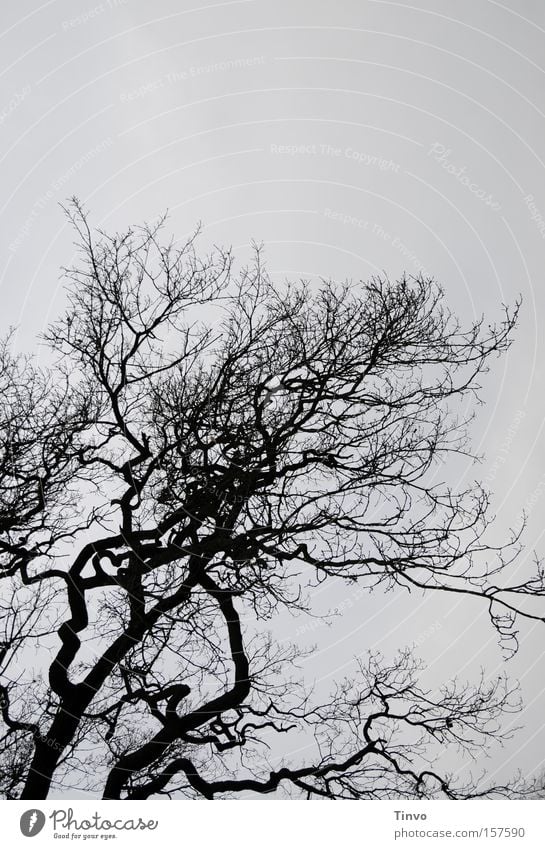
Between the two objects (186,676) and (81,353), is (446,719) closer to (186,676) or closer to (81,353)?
(186,676)

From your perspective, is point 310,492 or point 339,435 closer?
point 310,492

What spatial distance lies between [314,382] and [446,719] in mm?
3720

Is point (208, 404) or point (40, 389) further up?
point (40, 389)

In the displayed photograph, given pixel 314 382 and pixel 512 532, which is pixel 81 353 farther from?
pixel 512 532

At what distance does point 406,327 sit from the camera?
21.4 feet

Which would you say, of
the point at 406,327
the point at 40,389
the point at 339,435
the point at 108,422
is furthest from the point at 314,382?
the point at 40,389

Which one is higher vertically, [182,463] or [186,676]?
[182,463]

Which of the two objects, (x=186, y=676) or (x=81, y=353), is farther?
(x=81, y=353)

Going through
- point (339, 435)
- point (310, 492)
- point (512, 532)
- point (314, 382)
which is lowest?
point (512, 532)
